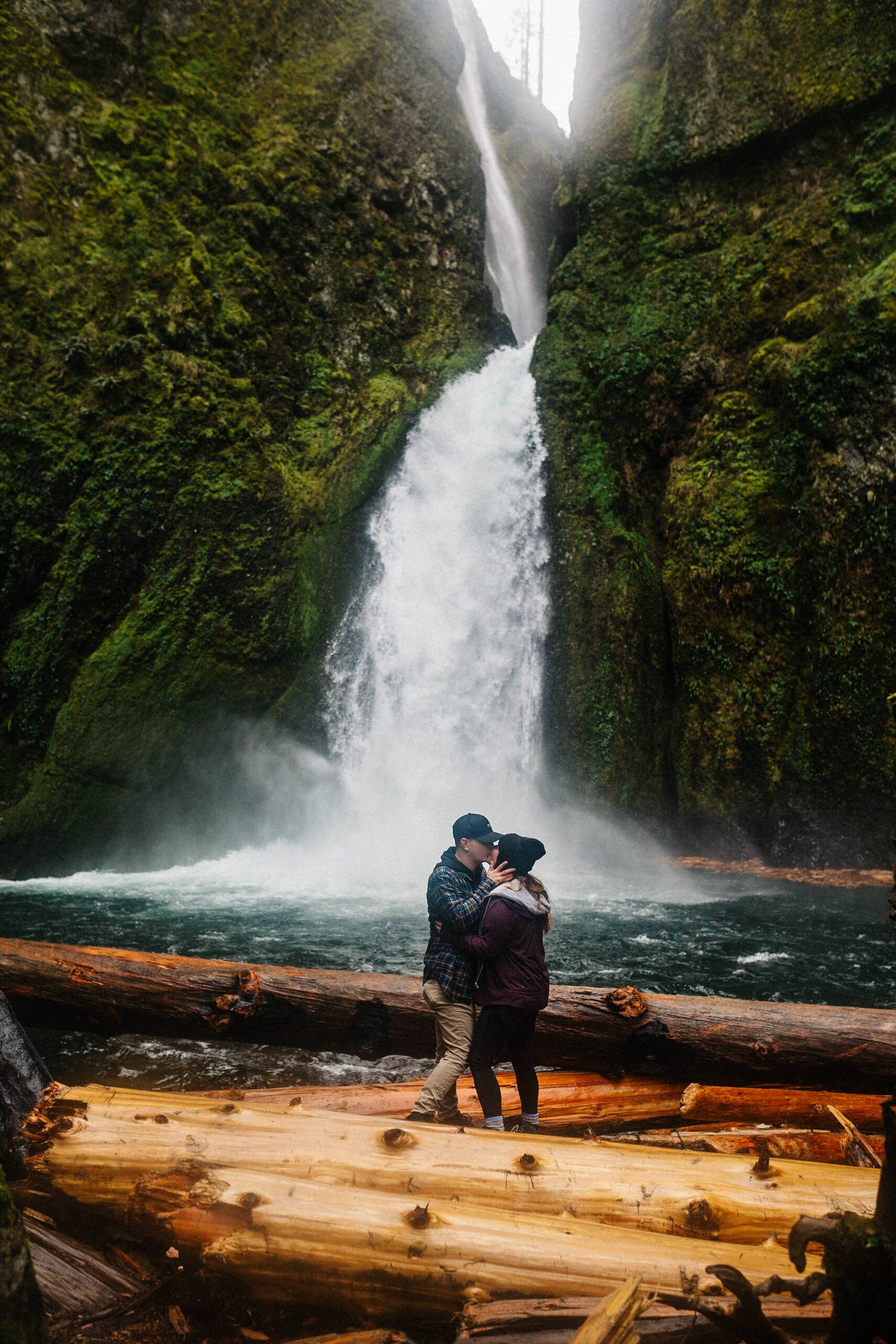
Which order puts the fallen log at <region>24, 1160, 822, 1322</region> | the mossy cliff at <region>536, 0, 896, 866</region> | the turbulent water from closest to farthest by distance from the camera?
the fallen log at <region>24, 1160, 822, 1322</region> < the turbulent water < the mossy cliff at <region>536, 0, 896, 866</region>

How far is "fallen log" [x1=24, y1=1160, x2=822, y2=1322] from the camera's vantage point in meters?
2.14

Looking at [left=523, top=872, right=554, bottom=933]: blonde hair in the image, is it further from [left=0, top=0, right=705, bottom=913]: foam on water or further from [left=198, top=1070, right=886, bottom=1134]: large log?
[left=0, top=0, right=705, bottom=913]: foam on water

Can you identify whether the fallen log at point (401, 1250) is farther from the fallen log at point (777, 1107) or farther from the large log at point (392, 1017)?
the large log at point (392, 1017)

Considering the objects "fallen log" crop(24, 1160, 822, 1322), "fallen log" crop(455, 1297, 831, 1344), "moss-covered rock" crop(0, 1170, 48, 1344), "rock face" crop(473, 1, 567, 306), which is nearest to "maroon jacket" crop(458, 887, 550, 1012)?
"fallen log" crop(24, 1160, 822, 1322)

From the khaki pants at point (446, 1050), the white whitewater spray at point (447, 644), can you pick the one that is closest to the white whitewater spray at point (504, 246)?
the white whitewater spray at point (447, 644)

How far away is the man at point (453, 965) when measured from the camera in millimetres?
3771

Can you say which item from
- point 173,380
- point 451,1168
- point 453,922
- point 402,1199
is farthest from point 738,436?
point 402,1199

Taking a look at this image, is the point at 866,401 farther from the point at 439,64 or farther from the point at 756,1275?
the point at 439,64

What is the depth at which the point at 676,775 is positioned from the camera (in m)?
15.4

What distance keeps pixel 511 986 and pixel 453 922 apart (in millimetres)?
Result: 433

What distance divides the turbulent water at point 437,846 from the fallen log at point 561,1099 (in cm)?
96

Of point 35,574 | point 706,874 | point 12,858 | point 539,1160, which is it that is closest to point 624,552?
point 706,874

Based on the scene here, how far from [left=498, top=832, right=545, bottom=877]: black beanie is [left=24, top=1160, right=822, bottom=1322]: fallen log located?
5.41ft

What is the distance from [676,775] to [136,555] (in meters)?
11.6
